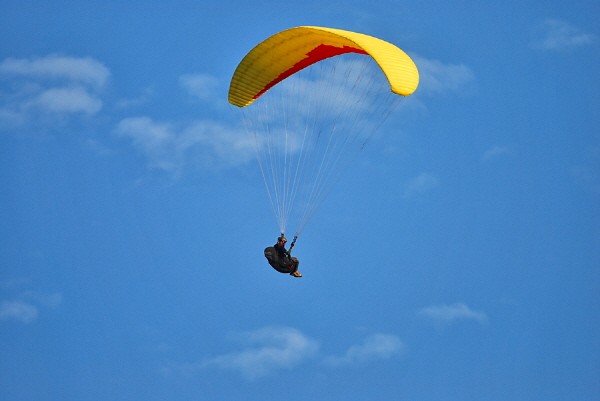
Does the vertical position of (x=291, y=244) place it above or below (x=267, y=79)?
below

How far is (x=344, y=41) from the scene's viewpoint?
50.4 metres

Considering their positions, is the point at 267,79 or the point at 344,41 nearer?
the point at 344,41

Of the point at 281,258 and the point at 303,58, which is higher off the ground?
the point at 303,58

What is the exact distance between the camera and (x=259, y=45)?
52719 mm

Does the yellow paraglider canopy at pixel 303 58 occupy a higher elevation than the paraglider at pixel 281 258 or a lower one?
Answer: higher

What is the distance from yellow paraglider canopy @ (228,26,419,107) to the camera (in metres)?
48.6

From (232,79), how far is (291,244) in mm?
5655

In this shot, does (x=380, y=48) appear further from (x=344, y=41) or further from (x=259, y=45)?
→ (x=259, y=45)

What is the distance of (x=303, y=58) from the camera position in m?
52.9

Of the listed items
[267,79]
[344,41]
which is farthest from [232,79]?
[344,41]

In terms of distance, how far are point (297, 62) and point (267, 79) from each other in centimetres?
114

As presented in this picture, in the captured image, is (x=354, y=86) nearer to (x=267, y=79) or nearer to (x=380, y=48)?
(x=380, y=48)

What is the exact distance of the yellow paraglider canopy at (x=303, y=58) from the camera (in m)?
48.6

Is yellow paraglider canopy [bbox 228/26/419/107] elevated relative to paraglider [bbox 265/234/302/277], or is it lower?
elevated
